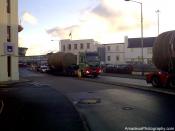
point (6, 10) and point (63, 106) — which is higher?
point (6, 10)

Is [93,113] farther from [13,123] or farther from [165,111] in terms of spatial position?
[13,123]

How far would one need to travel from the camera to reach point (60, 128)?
1171 centimetres

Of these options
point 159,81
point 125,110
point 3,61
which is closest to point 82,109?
point 125,110

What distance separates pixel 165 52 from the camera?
1022 inches

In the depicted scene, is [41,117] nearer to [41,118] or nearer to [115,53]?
[41,118]

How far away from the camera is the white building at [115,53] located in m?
117

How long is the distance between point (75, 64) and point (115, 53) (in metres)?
66.1

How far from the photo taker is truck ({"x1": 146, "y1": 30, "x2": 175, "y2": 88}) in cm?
2535

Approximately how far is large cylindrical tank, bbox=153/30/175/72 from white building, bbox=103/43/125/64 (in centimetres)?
8845

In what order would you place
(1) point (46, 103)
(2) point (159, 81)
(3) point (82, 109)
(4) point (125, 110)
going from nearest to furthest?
1. (4) point (125, 110)
2. (3) point (82, 109)
3. (1) point (46, 103)
4. (2) point (159, 81)

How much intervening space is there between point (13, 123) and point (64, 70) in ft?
141

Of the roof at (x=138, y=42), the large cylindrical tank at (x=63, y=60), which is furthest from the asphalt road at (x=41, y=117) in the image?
the roof at (x=138, y=42)

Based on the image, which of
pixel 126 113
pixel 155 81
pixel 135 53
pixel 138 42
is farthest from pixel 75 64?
pixel 138 42

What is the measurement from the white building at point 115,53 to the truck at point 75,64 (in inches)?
2127
